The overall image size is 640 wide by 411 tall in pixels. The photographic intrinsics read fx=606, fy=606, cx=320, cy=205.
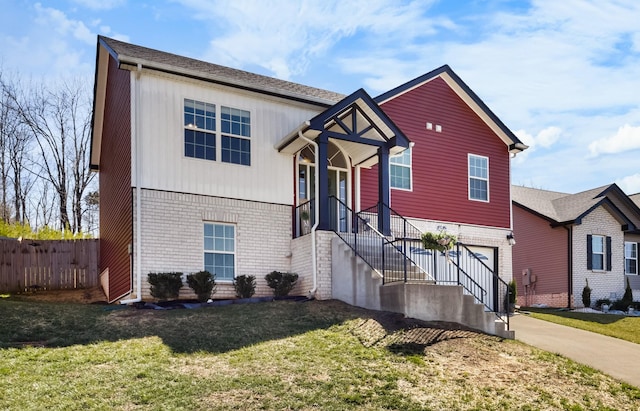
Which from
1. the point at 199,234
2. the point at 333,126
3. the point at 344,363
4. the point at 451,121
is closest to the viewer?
the point at 344,363

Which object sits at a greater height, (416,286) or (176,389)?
(416,286)

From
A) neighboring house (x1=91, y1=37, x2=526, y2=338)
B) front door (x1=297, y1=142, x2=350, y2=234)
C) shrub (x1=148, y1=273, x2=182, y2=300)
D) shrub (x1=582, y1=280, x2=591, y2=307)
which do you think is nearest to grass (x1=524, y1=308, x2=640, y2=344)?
neighboring house (x1=91, y1=37, x2=526, y2=338)

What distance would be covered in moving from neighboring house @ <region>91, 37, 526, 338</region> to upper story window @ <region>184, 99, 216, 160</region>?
0.03 m

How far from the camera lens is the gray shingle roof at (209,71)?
14.2 m

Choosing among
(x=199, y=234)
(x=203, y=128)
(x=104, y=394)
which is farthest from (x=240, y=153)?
(x=104, y=394)

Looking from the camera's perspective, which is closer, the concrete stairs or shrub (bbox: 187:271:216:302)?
the concrete stairs

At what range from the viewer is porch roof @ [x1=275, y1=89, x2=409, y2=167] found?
14859 millimetres

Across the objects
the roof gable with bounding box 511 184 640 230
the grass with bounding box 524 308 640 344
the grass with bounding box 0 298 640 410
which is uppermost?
the roof gable with bounding box 511 184 640 230

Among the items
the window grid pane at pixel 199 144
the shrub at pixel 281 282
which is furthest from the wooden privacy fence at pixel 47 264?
the shrub at pixel 281 282

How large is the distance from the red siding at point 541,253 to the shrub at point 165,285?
618 inches

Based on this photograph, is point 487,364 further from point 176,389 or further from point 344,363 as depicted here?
point 176,389

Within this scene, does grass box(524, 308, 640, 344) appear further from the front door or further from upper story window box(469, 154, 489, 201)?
the front door

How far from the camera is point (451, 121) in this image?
1958cm

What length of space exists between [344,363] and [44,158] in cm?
2680
